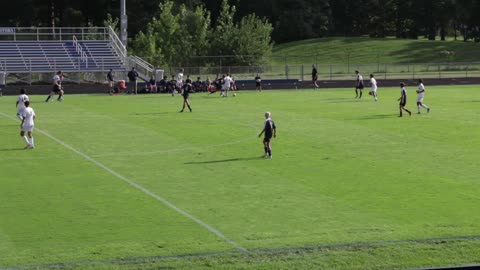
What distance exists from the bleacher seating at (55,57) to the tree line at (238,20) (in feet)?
29.5

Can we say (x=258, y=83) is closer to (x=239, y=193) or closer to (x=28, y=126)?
(x=28, y=126)

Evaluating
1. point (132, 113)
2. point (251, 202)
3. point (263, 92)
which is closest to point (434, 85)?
point (263, 92)

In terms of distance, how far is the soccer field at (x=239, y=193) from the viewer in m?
17.9

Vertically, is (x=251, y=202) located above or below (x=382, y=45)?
below

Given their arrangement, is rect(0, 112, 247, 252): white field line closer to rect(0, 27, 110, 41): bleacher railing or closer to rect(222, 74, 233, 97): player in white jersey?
rect(222, 74, 233, 97): player in white jersey

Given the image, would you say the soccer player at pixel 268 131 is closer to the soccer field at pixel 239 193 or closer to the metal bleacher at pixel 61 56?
the soccer field at pixel 239 193

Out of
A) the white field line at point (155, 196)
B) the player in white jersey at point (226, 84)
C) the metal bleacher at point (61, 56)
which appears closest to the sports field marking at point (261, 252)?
the white field line at point (155, 196)

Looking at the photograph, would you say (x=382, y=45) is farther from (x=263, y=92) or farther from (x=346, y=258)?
(x=346, y=258)

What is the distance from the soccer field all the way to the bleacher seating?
91.5 ft

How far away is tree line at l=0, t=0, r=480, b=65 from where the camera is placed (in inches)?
3563

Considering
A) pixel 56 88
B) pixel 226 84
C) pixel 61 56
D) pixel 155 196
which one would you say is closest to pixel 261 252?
pixel 155 196

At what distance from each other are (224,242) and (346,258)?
2922 millimetres

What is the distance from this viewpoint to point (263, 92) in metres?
64.8

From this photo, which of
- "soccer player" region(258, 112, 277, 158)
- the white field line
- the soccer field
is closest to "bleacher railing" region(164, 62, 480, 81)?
the soccer field
